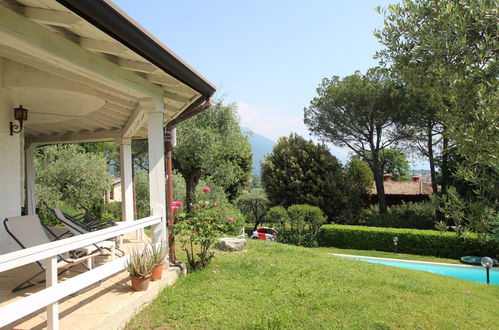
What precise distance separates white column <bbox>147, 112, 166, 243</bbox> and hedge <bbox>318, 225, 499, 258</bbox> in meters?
14.7

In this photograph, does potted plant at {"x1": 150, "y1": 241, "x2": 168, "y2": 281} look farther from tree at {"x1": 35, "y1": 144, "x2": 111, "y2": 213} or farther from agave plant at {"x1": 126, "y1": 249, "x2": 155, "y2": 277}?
tree at {"x1": 35, "y1": 144, "x2": 111, "y2": 213}

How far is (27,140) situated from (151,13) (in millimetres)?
5538

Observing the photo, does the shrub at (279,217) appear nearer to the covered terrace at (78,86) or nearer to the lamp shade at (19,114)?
the covered terrace at (78,86)

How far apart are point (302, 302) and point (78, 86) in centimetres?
451

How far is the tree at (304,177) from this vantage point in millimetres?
21750

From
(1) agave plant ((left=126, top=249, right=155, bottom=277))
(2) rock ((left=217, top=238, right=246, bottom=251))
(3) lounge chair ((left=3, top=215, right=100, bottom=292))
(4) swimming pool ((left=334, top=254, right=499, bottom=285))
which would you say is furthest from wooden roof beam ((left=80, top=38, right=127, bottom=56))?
(4) swimming pool ((left=334, top=254, right=499, bottom=285))

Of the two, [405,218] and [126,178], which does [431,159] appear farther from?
[126,178]

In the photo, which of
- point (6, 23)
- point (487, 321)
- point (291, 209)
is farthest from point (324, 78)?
point (6, 23)

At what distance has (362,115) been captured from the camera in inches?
885

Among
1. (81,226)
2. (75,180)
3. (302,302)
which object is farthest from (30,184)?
(75,180)

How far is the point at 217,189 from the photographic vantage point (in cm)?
1898

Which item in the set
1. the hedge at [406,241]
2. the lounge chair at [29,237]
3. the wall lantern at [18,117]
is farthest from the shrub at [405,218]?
the wall lantern at [18,117]

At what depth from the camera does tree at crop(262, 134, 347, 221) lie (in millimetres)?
21750

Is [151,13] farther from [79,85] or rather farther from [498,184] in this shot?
[498,184]
